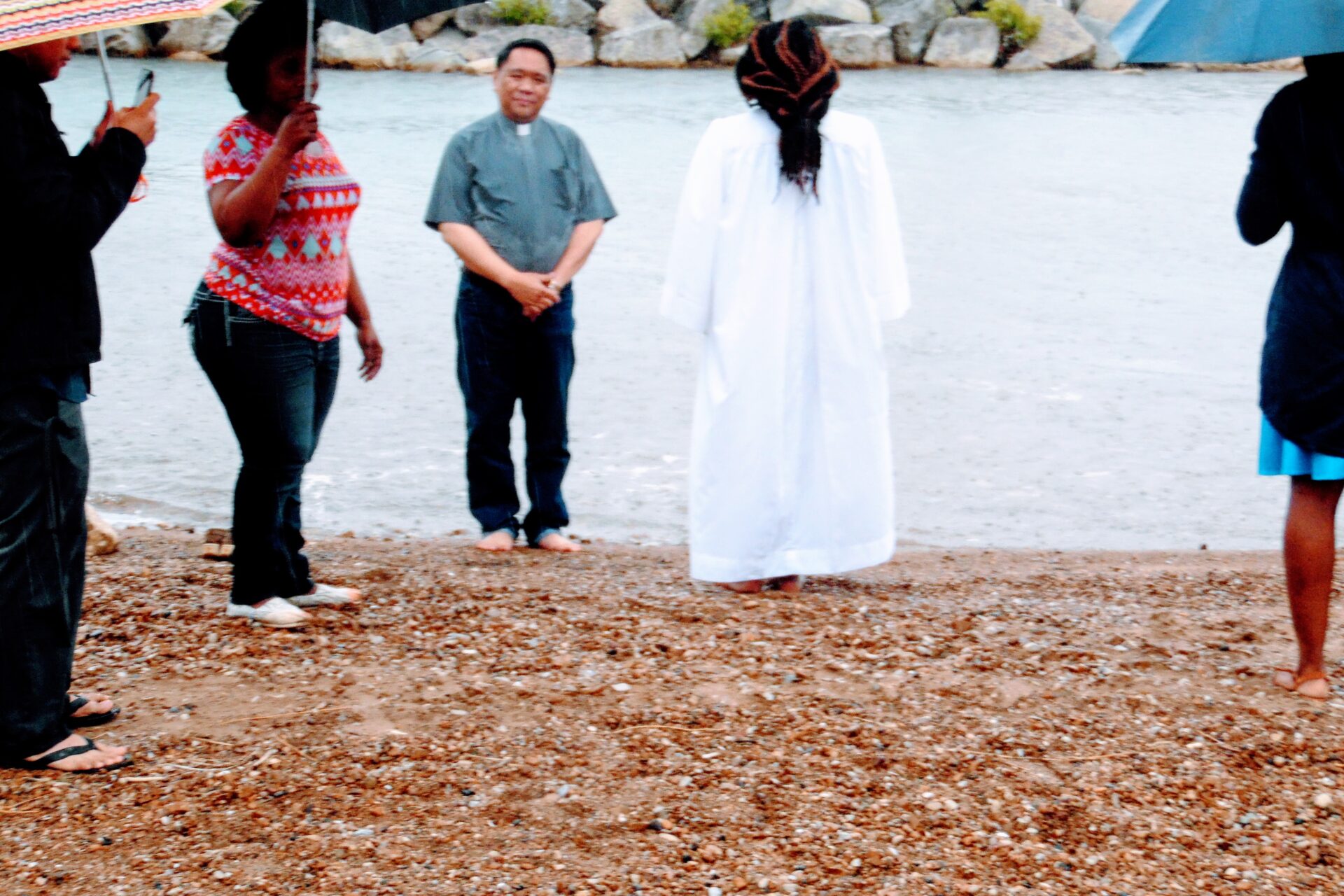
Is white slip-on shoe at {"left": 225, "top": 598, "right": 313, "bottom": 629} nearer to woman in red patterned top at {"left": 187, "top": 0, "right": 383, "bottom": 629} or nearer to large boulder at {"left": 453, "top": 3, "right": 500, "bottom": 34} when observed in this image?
woman in red patterned top at {"left": 187, "top": 0, "right": 383, "bottom": 629}

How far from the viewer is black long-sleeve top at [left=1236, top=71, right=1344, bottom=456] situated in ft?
11.8

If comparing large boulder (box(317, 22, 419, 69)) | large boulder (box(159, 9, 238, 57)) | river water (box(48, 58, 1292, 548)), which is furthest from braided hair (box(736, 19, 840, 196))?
large boulder (box(159, 9, 238, 57))

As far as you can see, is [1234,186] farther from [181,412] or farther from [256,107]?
[256,107]

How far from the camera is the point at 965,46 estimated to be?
85.1ft

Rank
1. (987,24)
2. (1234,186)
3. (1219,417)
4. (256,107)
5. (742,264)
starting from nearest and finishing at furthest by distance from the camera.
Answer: (256,107) < (742,264) < (1219,417) < (1234,186) < (987,24)

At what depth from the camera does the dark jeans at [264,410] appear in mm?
4152

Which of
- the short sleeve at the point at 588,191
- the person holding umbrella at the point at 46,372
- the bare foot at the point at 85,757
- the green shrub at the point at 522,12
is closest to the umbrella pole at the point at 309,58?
the person holding umbrella at the point at 46,372

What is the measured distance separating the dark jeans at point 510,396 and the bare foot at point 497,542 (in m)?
0.04

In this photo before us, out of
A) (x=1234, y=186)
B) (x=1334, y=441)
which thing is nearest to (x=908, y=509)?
(x=1334, y=441)

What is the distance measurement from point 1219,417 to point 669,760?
565 centimetres

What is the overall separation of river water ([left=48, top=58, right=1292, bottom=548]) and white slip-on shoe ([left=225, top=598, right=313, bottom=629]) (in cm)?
155

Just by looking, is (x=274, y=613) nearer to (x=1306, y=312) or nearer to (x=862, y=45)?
(x=1306, y=312)

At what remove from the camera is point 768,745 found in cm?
362

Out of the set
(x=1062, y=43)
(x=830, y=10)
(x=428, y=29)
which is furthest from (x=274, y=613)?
(x=1062, y=43)
